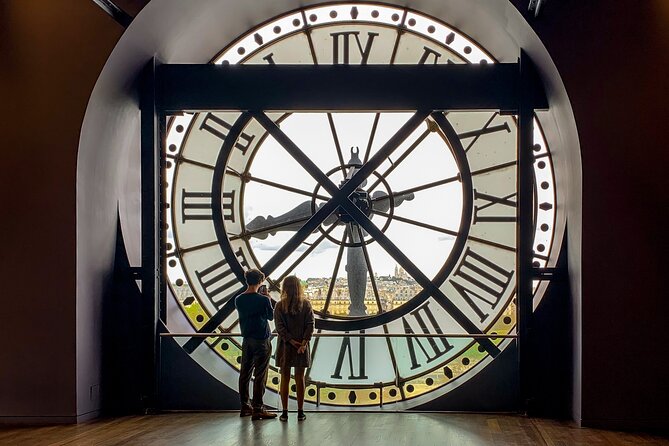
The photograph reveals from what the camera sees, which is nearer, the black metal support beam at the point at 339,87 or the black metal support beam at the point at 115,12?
the black metal support beam at the point at 115,12

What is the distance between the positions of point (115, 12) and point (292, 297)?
7.29ft

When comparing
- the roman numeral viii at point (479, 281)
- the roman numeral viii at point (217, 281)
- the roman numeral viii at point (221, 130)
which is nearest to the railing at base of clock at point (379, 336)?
the roman numeral viii at point (479, 281)

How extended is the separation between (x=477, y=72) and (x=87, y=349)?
11.3 feet

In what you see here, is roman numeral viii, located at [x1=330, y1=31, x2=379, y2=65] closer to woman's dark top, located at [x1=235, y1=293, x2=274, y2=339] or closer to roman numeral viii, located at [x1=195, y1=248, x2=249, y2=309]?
roman numeral viii, located at [x1=195, y1=248, x2=249, y2=309]

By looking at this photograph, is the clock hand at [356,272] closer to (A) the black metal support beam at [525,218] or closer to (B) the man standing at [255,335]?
(B) the man standing at [255,335]

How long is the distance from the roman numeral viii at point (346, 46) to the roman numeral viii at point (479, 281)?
1.84 m

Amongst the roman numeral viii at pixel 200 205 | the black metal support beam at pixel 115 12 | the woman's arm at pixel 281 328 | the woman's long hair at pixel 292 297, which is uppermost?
the black metal support beam at pixel 115 12

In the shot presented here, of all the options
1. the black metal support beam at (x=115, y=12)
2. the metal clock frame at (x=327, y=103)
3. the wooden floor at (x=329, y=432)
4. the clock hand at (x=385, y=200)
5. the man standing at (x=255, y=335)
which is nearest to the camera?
the wooden floor at (x=329, y=432)

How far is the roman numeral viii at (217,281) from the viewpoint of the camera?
7.33 metres

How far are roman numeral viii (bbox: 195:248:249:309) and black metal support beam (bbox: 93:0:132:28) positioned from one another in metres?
2.26

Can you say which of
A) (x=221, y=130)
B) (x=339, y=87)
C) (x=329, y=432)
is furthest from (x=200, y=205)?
(x=329, y=432)
